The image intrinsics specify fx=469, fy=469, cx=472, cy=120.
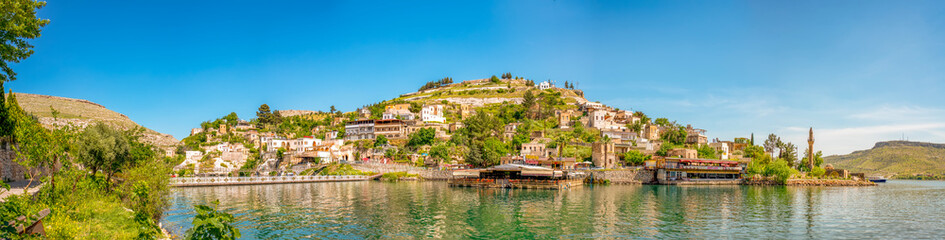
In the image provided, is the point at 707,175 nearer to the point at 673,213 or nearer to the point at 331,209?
the point at 673,213

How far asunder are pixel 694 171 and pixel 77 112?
174470 mm

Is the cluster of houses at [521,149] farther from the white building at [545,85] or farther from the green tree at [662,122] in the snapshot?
the white building at [545,85]

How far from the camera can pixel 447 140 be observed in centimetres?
10556

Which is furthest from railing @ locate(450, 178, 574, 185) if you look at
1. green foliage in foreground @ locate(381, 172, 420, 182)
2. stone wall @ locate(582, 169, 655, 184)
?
green foliage in foreground @ locate(381, 172, 420, 182)

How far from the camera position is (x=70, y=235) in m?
11.5

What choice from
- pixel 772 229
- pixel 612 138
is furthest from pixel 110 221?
pixel 612 138

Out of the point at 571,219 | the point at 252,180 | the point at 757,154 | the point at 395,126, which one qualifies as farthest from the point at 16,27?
the point at 757,154

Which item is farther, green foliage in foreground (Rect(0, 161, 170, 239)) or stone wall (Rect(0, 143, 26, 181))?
stone wall (Rect(0, 143, 26, 181))

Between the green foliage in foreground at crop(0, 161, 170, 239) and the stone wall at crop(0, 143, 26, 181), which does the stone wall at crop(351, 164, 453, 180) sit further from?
the green foliage in foreground at crop(0, 161, 170, 239)

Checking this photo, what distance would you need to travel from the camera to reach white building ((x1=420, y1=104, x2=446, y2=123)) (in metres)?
124

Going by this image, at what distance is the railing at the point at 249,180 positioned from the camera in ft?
209

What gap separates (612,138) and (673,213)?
71701 mm

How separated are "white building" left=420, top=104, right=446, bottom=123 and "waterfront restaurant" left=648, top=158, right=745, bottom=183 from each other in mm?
63490

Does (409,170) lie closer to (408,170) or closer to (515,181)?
(408,170)
